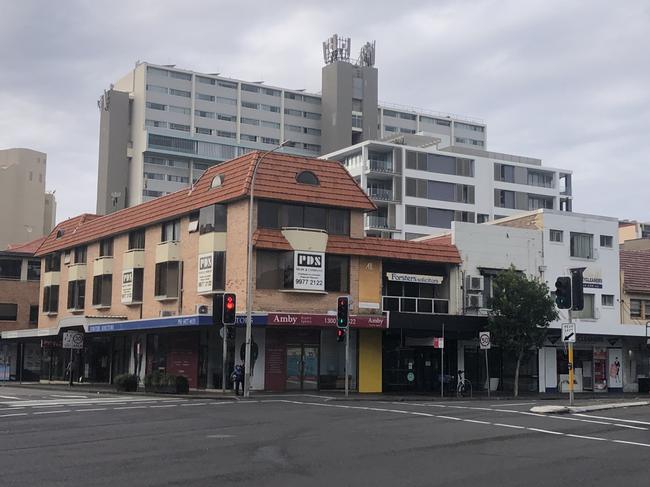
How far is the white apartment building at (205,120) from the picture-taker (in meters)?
→ 112

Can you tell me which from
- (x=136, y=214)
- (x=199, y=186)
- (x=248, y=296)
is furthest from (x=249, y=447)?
(x=136, y=214)

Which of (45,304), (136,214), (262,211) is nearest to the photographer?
(262,211)

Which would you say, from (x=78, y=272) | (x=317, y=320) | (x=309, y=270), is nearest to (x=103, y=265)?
(x=78, y=272)

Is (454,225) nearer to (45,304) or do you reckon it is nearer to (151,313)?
(151,313)

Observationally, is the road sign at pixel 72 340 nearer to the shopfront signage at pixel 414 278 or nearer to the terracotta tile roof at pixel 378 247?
the terracotta tile roof at pixel 378 247

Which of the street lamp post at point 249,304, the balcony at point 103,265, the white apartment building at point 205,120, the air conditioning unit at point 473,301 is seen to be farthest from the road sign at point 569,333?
the white apartment building at point 205,120

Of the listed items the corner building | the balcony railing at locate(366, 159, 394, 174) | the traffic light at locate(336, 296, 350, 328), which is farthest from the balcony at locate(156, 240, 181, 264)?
the balcony railing at locate(366, 159, 394, 174)

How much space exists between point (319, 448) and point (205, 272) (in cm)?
2661

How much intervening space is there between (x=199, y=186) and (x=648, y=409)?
24410 millimetres

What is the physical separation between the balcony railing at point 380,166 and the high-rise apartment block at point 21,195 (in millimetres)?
48544

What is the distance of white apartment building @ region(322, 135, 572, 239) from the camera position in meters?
82.0

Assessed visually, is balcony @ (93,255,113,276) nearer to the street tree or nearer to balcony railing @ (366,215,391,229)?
the street tree

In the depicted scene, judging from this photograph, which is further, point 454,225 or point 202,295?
point 454,225

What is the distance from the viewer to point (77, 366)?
55.1 m
